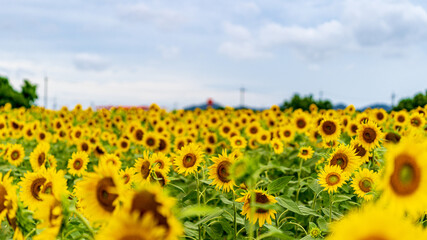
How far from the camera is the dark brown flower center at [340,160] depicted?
305 cm

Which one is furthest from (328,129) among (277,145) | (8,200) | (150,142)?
(8,200)

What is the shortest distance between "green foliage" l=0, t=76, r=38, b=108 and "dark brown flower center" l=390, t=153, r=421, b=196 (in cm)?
2335

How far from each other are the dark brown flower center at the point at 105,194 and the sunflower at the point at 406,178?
34.8 inches

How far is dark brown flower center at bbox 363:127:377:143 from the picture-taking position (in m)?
3.65

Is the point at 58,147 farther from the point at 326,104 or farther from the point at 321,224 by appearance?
the point at 326,104

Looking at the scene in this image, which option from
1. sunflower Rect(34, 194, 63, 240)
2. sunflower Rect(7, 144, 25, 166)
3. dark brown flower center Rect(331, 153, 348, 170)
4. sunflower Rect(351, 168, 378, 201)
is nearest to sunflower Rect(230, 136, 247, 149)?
dark brown flower center Rect(331, 153, 348, 170)

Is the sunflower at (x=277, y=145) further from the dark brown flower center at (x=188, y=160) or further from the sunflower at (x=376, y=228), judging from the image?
the sunflower at (x=376, y=228)

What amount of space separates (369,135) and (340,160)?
767mm

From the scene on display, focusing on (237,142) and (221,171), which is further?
(237,142)

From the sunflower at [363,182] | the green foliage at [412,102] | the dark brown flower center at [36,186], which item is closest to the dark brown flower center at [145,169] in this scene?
the dark brown flower center at [36,186]

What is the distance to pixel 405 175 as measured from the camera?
135 cm

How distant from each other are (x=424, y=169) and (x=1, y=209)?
150 centimetres

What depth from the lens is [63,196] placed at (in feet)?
4.24

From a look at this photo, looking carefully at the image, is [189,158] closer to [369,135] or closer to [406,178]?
[369,135]
